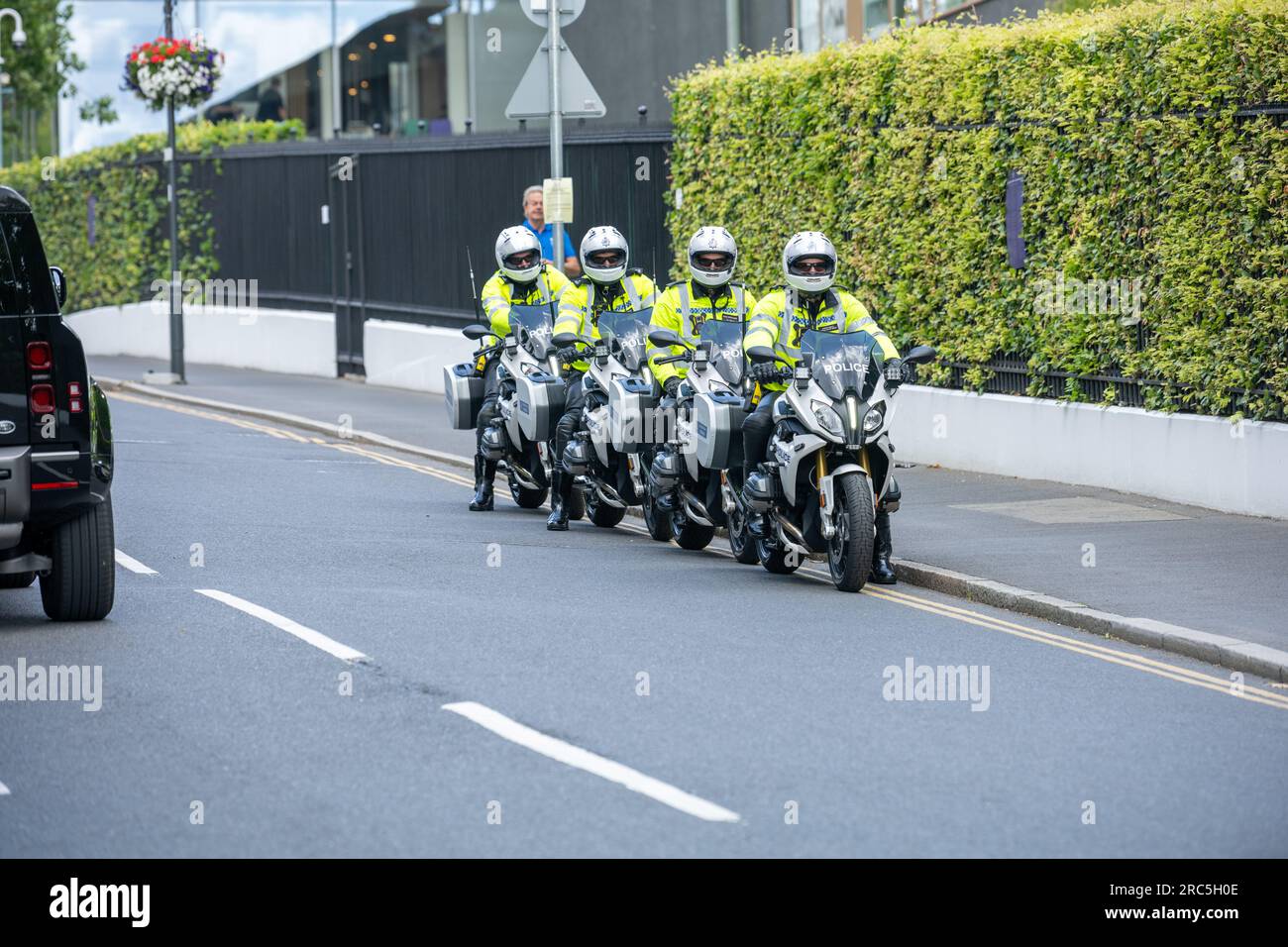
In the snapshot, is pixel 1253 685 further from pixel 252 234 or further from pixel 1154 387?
pixel 252 234

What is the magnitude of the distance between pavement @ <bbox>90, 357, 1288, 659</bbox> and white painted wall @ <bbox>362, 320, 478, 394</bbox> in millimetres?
9282

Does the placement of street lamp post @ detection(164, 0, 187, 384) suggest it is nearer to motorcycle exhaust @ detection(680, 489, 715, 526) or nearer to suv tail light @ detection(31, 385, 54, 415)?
motorcycle exhaust @ detection(680, 489, 715, 526)

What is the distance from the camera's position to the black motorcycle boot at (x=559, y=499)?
14.7 meters

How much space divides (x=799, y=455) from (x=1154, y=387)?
401cm

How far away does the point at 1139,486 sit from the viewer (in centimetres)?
1510

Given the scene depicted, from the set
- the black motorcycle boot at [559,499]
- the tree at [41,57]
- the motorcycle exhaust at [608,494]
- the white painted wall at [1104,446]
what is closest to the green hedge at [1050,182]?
the white painted wall at [1104,446]

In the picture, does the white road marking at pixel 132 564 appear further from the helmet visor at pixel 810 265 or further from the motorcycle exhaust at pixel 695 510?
the helmet visor at pixel 810 265

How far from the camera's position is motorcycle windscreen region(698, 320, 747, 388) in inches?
523

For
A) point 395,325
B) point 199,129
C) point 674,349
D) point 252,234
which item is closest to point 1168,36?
point 674,349

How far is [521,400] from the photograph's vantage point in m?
15.1

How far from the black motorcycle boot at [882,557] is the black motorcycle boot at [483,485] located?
13.8 feet

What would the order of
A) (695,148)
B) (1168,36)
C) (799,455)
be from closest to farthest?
(799,455) < (1168,36) < (695,148)

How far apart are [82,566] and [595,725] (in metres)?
3.35

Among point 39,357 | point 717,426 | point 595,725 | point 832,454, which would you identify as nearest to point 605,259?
point 717,426
